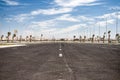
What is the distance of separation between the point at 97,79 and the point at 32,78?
2.54 m

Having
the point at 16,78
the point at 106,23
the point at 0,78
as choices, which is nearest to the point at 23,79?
the point at 16,78

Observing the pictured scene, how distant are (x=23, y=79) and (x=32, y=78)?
41 centimetres

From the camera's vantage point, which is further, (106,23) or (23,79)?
(106,23)

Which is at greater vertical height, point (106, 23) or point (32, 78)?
point (106, 23)

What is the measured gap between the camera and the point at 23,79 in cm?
848

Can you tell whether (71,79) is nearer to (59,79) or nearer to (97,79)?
(59,79)

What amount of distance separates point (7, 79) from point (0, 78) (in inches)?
16.4

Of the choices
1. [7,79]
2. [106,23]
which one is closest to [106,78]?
[7,79]

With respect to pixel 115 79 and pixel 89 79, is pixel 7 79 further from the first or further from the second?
pixel 115 79

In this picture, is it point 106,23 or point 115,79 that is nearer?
point 115,79

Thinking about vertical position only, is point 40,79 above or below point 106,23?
below

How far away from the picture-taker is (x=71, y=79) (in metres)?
8.44

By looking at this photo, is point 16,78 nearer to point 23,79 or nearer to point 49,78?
point 23,79

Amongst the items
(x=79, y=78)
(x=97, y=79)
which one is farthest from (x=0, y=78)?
(x=97, y=79)
